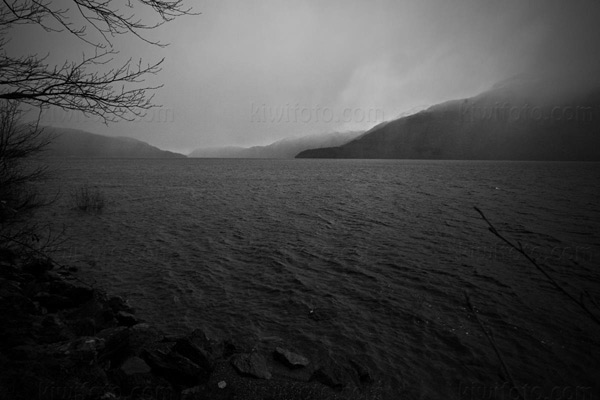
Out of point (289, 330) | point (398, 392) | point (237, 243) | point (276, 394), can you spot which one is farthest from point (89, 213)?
point (398, 392)

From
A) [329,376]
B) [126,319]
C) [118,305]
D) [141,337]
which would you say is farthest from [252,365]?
[118,305]

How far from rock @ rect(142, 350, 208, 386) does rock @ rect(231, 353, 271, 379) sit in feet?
2.44

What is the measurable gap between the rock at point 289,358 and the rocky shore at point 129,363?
22mm

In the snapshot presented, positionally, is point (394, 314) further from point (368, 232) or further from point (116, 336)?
point (368, 232)

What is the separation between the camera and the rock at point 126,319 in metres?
8.36

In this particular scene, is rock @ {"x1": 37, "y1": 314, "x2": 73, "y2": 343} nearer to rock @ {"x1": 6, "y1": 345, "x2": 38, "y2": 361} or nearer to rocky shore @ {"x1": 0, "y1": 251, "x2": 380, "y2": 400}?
rocky shore @ {"x1": 0, "y1": 251, "x2": 380, "y2": 400}

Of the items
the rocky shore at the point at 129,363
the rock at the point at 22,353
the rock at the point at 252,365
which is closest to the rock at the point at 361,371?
the rocky shore at the point at 129,363

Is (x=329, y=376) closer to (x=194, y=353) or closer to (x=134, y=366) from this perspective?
(x=194, y=353)

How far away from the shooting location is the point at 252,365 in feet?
22.2

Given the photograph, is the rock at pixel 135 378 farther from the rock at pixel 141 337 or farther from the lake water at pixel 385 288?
the lake water at pixel 385 288

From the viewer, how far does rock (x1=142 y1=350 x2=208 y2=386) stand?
6.14 m

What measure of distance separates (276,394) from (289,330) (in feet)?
8.50

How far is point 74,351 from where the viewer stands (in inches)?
220

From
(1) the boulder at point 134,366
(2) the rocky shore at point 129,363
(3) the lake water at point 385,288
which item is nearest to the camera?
(2) the rocky shore at point 129,363
